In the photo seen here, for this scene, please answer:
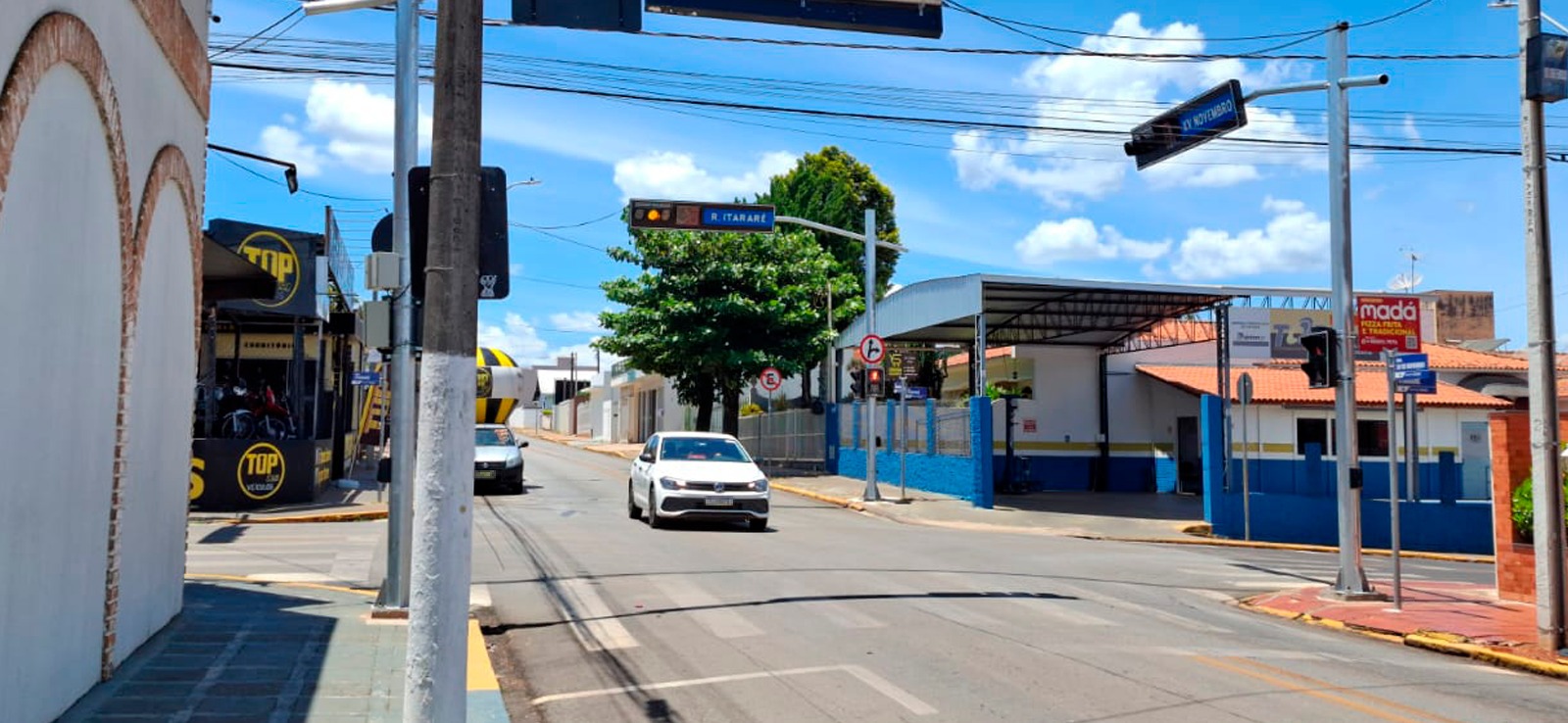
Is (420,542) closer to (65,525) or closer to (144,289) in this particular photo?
(65,525)

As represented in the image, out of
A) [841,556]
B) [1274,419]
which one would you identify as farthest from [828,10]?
[1274,419]

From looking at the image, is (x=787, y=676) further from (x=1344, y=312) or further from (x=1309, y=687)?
(x=1344, y=312)

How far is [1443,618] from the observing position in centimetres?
1244

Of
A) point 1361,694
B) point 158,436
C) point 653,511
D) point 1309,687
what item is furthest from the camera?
point 653,511

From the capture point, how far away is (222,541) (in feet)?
55.3

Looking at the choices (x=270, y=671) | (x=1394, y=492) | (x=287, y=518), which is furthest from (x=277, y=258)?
(x=1394, y=492)

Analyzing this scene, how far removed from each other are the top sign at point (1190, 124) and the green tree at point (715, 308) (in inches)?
844

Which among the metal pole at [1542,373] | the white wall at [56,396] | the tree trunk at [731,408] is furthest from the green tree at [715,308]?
the white wall at [56,396]

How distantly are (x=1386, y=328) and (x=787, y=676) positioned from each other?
11.0 m

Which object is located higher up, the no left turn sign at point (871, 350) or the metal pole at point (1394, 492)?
the no left turn sign at point (871, 350)

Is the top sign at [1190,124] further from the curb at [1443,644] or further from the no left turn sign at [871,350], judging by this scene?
the no left turn sign at [871,350]

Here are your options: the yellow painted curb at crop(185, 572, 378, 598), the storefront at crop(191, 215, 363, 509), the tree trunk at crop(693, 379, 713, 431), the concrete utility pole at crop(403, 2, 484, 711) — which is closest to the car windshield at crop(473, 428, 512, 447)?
the storefront at crop(191, 215, 363, 509)

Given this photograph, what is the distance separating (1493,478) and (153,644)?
14590 millimetres

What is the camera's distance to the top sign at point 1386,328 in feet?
48.8
